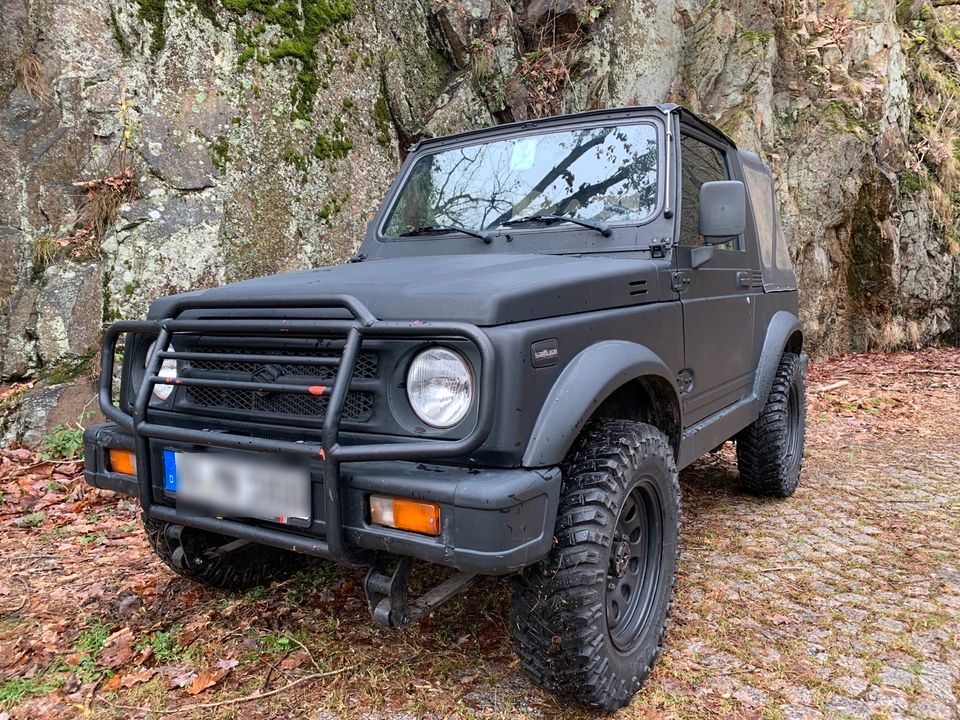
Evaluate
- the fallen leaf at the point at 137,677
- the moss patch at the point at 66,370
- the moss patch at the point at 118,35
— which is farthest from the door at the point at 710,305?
the moss patch at the point at 118,35

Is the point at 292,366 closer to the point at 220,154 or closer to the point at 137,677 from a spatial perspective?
the point at 137,677

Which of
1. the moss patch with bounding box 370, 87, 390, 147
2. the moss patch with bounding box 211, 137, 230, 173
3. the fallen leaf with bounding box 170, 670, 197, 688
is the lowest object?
the fallen leaf with bounding box 170, 670, 197, 688

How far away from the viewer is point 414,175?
11.1ft

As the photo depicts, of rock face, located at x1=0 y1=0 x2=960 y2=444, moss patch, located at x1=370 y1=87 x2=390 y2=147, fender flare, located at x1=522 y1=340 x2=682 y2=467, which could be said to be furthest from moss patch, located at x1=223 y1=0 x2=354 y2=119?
fender flare, located at x1=522 y1=340 x2=682 y2=467

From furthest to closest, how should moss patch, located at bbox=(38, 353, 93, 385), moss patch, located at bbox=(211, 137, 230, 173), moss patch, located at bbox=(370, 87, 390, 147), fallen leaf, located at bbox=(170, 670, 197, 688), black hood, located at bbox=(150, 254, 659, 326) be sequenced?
moss patch, located at bbox=(370, 87, 390, 147)
moss patch, located at bbox=(211, 137, 230, 173)
moss patch, located at bbox=(38, 353, 93, 385)
fallen leaf, located at bbox=(170, 670, 197, 688)
black hood, located at bbox=(150, 254, 659, 326)

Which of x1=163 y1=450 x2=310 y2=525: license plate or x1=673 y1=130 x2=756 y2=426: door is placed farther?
x1=673 y1=130 x2=756 y2=426: door

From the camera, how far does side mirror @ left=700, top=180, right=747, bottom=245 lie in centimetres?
270

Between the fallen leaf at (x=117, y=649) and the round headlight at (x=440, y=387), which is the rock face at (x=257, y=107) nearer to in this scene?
the fallen leaf at (x=117, y=649)

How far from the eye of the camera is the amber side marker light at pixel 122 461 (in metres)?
2.24

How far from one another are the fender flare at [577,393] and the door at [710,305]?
71cm

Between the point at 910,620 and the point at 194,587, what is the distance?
2781 mm

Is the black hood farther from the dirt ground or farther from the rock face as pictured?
the rock face

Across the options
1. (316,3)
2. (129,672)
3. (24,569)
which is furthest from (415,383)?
(316,3)

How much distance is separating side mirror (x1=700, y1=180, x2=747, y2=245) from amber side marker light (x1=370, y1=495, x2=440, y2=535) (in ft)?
5.55
